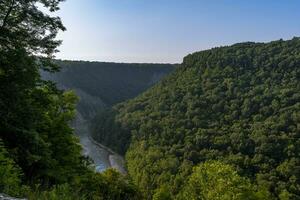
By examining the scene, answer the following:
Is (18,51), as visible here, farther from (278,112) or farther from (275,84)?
(275,84)

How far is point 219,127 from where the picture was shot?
11794 centimetres

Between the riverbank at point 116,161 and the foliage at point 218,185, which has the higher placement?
the foliage at point 218,185

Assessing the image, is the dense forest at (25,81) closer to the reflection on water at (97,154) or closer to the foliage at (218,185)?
the foliage at (218,185)

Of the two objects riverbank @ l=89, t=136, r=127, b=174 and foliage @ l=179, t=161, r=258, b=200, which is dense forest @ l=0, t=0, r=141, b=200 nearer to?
foliage @ l=179, t=161, r=258, b=200

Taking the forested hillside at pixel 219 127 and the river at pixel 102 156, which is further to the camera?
the river at pixel 102 156

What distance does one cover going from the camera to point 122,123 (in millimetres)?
151750

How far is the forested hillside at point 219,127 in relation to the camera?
77.5m

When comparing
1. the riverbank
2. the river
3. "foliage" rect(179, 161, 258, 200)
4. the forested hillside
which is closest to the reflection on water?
the river

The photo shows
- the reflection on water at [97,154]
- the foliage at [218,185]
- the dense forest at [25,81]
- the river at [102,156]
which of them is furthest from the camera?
the river at [102,156]

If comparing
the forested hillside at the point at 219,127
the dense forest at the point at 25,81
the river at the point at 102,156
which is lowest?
the river at the point at 102,156

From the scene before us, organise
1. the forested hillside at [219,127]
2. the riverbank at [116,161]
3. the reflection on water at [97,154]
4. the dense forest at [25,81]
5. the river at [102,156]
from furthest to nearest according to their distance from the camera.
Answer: the riverbank at [116,161] → the river at [102,156] → the reflection on water at [97,154] → the forested hillside at [219,127] → the dense forest at [25,81]

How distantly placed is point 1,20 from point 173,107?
122711 mm

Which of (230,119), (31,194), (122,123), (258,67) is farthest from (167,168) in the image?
(31,194)

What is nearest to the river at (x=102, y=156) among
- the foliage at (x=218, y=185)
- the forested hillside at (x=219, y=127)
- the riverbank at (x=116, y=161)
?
the riverbank at (x=116, y=161)
